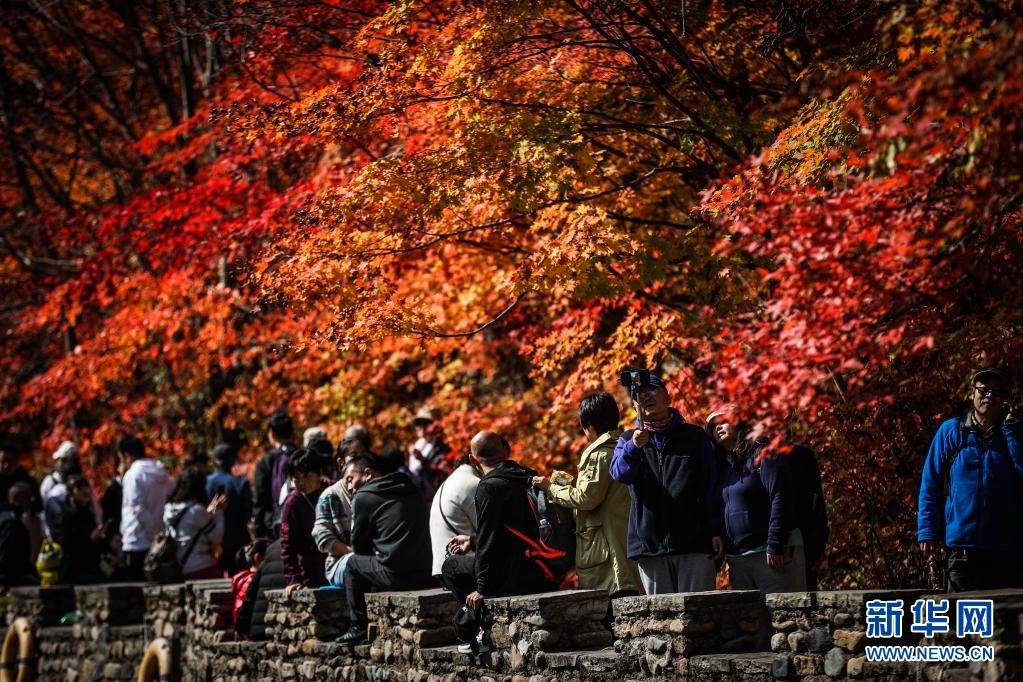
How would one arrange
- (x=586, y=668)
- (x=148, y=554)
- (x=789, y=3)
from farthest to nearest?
(x=148, y=554) < (x=789, y=3) < (x=586, y=668)

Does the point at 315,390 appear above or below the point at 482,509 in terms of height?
above

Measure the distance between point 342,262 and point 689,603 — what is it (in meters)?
4.27

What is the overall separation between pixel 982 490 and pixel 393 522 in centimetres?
430

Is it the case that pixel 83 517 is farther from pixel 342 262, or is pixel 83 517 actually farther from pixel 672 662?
pixel 672 662

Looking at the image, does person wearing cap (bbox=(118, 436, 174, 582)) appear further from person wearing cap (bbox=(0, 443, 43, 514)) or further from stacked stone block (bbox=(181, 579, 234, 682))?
Answer: person wearing cap (bbox=(0, 443, 43, 514))

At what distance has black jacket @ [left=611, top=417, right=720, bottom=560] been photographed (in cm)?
697

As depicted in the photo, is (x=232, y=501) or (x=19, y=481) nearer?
(x=232, y=501)

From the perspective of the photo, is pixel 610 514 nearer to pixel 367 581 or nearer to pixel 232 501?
pixel 367 581

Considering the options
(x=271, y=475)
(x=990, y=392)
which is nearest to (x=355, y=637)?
(x=271, y=475)

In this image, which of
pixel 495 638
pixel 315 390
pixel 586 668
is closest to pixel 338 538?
pixel 495 638

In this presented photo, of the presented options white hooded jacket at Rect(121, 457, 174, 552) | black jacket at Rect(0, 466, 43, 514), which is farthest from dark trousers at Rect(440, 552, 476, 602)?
black jacket at Rect(0, 466, 43, 514)

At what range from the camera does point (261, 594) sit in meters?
10.2

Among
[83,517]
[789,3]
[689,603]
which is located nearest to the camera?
[689,603]

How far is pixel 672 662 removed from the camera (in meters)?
6.39
